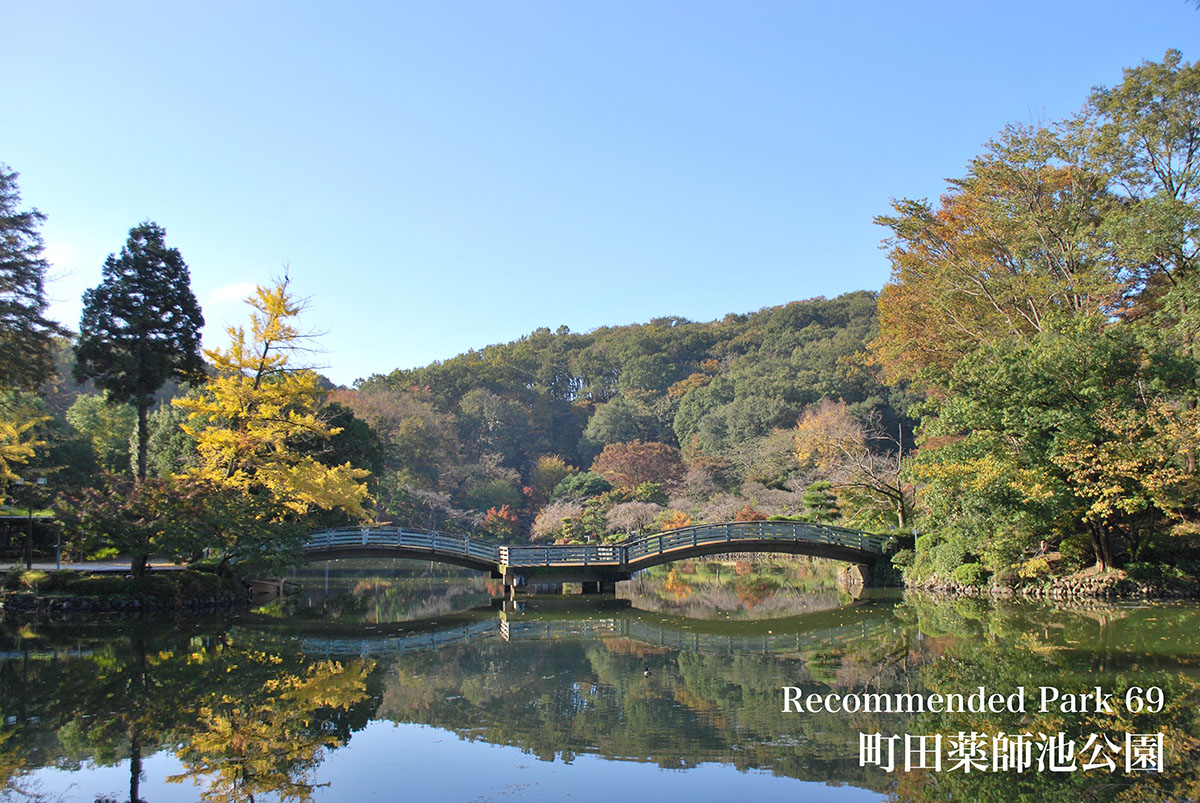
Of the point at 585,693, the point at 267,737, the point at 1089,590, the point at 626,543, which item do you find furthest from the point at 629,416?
the point at 267,737

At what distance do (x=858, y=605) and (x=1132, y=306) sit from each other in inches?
383

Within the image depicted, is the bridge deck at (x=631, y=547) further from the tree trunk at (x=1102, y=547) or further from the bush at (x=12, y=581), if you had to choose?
the bush at (x=12, y=581)

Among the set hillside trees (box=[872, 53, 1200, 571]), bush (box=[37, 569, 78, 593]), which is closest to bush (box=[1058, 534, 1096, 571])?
hillside trees (box=[872, 53, 1200, 571])

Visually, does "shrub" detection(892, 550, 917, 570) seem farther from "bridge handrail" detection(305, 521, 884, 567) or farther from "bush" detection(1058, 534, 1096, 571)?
"bush" detection(1058, 534, 1096, 571)

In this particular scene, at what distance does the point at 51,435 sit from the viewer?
89.7ft

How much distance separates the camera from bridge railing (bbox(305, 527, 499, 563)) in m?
21.7

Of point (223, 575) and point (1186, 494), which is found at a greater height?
point (1186, 494)

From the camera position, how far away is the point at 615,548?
22547 mm

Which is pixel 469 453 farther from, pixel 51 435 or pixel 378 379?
pixel 51 435

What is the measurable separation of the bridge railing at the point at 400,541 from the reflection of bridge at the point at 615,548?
0.08ft

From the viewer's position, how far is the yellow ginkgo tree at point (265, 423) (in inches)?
774

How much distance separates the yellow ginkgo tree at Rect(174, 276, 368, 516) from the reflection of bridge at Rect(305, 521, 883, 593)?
1943 mm

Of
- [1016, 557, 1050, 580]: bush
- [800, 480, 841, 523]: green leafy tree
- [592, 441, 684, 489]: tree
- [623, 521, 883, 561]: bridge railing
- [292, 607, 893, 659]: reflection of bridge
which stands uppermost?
[592, 441, 684, 489]: tree

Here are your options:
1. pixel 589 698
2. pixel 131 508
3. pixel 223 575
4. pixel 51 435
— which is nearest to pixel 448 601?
pixel 223 575
